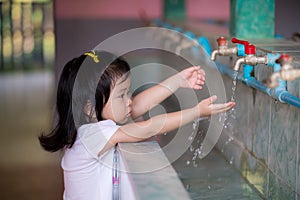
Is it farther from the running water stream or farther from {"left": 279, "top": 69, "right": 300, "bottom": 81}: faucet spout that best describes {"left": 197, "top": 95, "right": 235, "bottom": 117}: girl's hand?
the running water stream

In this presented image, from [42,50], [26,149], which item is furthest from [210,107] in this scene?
[42,50]

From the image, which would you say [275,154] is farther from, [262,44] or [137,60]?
[137,60]

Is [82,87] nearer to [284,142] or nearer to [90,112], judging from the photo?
[90,112]

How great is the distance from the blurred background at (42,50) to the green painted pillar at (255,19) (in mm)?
1256

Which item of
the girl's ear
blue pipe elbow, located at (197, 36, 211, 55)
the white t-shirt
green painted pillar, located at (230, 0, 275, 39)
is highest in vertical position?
green painted pillar, located at (230, 0, 275, 39)

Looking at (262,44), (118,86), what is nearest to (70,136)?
(118,86)

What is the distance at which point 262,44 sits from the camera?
2.70 m

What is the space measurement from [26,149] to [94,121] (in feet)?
8.17

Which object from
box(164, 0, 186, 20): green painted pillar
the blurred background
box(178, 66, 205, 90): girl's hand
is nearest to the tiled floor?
the blurred background

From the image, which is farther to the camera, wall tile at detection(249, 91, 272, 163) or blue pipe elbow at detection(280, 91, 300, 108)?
wall tile at detection(249, 91, 272, 163)

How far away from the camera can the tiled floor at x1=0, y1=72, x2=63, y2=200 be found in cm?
346

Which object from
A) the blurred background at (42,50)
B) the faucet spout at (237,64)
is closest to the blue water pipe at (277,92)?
the faucet spout at (237,64)

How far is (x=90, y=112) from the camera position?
2.04m

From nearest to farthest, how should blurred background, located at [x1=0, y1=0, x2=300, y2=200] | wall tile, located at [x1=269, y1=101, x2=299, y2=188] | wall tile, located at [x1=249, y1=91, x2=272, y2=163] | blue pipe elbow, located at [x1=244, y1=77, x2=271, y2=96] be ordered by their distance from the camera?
1. wall tile, located at [x1=269, y1=101, x2=299, y2=188]
2. blue pipe elbow, located at [x1=244, y1=77, x2=271, y2=96]
3. wall tile, located at [x1=249, y1=91, x2=272, y2=163]
4. blurred background, located at [x1=0, y1=0, x2=300, y2=200]
